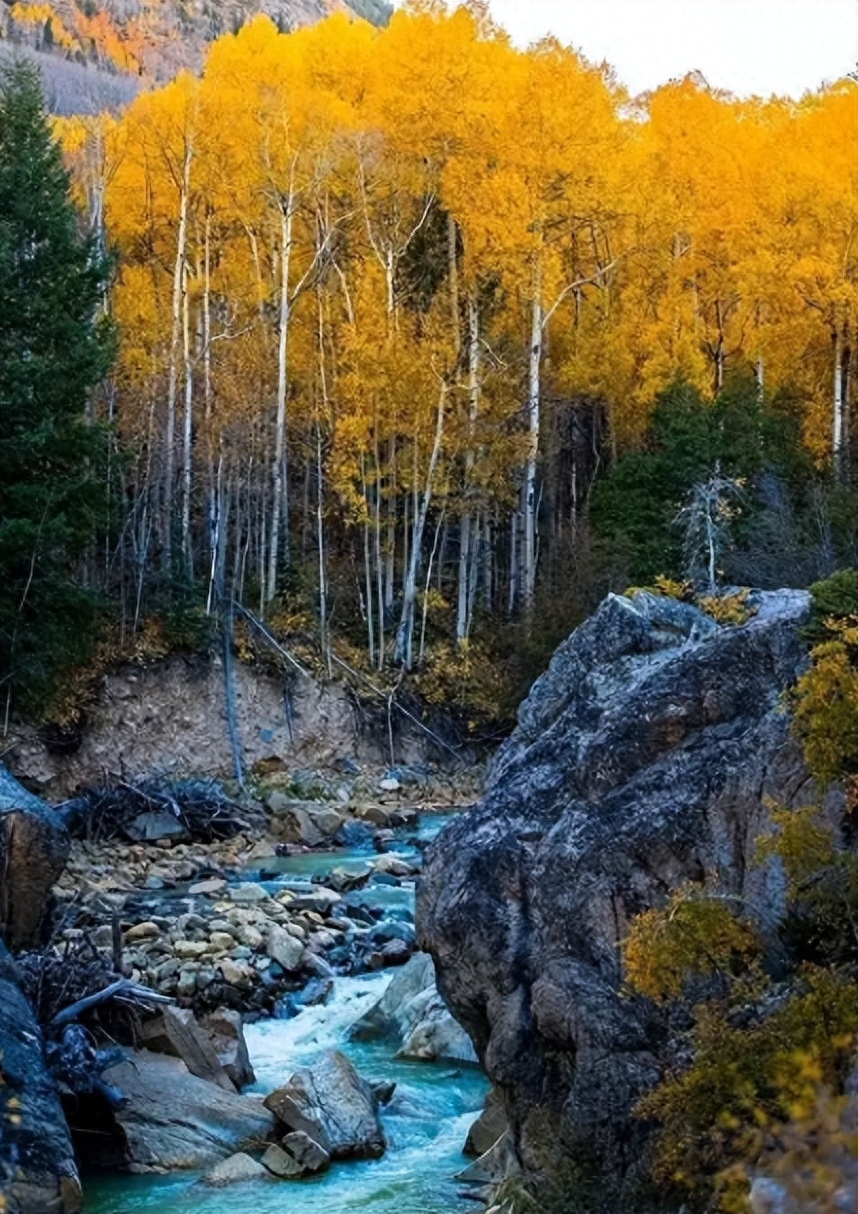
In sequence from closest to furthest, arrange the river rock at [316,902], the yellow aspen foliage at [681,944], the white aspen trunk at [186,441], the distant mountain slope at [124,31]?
the yellow aspen foliage at [681,944]
the river rock at [316,902]
the white aspen trunk at [186,441]
the distant mountain slope at [124,31]

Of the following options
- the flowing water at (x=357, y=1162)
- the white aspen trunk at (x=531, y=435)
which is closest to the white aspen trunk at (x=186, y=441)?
the white aspen trunk at (x=531, y=435)

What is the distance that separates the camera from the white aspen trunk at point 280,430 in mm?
27359

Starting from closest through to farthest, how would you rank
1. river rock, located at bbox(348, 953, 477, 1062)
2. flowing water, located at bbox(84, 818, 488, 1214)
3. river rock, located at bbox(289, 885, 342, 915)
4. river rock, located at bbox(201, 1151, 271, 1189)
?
1. flowing water, located at bbox(84, 818, 488, 1214)
2. river rock, located at bbox(201, 1151, 271, 1189)
3. river rock, located at bbox(348, 953, 477, 1062)
4. river rock, located at bbox(289, 885, 342, 915)

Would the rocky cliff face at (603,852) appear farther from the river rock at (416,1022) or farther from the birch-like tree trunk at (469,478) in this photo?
the birch-like tree trunk at (469,478)

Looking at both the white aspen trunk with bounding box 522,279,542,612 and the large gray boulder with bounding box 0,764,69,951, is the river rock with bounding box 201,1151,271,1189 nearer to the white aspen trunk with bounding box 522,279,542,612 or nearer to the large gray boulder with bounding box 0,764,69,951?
the large gray boulder with bounding box 0,764,69,951

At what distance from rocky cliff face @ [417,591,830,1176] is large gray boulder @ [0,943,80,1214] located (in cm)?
240

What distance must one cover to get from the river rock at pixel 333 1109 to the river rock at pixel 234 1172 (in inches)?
19.0

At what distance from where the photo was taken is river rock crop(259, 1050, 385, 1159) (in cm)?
914

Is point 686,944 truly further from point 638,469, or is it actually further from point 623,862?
point 638,469

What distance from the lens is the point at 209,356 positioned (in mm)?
27781

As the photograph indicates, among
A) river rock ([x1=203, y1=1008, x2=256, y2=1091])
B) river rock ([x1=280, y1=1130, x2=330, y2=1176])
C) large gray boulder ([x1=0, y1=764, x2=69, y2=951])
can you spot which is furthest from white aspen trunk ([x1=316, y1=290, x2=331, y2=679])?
river rock ([x1=280, y1=1130, x2=330, y2=1176])

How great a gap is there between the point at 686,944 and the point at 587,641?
10.5 ft

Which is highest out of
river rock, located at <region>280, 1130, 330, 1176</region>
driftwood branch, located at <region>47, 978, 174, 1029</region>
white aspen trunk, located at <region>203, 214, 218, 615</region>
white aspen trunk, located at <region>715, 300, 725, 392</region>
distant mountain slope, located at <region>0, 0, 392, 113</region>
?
distant mountain slope, located at <region>0, 0, 392, 113</region>

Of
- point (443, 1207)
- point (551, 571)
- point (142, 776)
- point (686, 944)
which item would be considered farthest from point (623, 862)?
point (551, 571)
